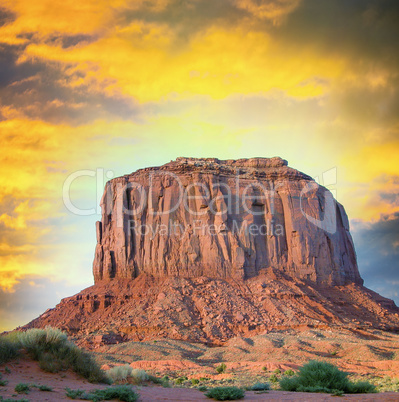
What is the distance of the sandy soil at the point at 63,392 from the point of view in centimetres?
1487

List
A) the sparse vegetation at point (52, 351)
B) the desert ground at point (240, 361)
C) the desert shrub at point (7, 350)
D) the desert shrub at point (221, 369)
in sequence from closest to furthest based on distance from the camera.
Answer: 1. the desert shrub at point (7, 350)
2. the desert ground at point (240, 361)
3. the sparse vegetation at point (52, 351)
4. the desert shrub at point (221, 369)

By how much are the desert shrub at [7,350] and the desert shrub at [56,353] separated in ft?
1.32

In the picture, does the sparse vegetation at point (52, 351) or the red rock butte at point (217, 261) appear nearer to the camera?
the sparse vegetation at point (52, 351)

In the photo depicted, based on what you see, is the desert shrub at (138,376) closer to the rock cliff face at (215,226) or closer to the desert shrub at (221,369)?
the desert shrub at (221,369)

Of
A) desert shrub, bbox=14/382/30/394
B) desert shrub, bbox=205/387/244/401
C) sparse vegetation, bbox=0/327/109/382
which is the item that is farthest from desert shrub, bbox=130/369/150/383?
desert shrub, bbox=14/382/30/394

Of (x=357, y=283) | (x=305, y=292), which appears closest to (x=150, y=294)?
(x=305, y=292)

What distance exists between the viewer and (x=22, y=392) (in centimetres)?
1486

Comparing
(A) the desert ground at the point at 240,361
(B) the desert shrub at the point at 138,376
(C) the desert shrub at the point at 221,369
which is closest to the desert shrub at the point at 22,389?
(A) the desert ground at the point at 240,361

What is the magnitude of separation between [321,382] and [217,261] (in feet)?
116

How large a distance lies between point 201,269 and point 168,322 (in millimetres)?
10099

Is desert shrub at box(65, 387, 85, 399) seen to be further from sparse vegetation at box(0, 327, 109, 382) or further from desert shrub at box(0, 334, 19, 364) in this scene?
desert shrub at box(0, 334, 19, 364)

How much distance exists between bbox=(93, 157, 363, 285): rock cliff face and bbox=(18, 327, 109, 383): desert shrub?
116 ft

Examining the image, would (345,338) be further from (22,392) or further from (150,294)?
(22,392)

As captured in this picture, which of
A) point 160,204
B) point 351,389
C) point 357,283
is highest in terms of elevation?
point 160,204
